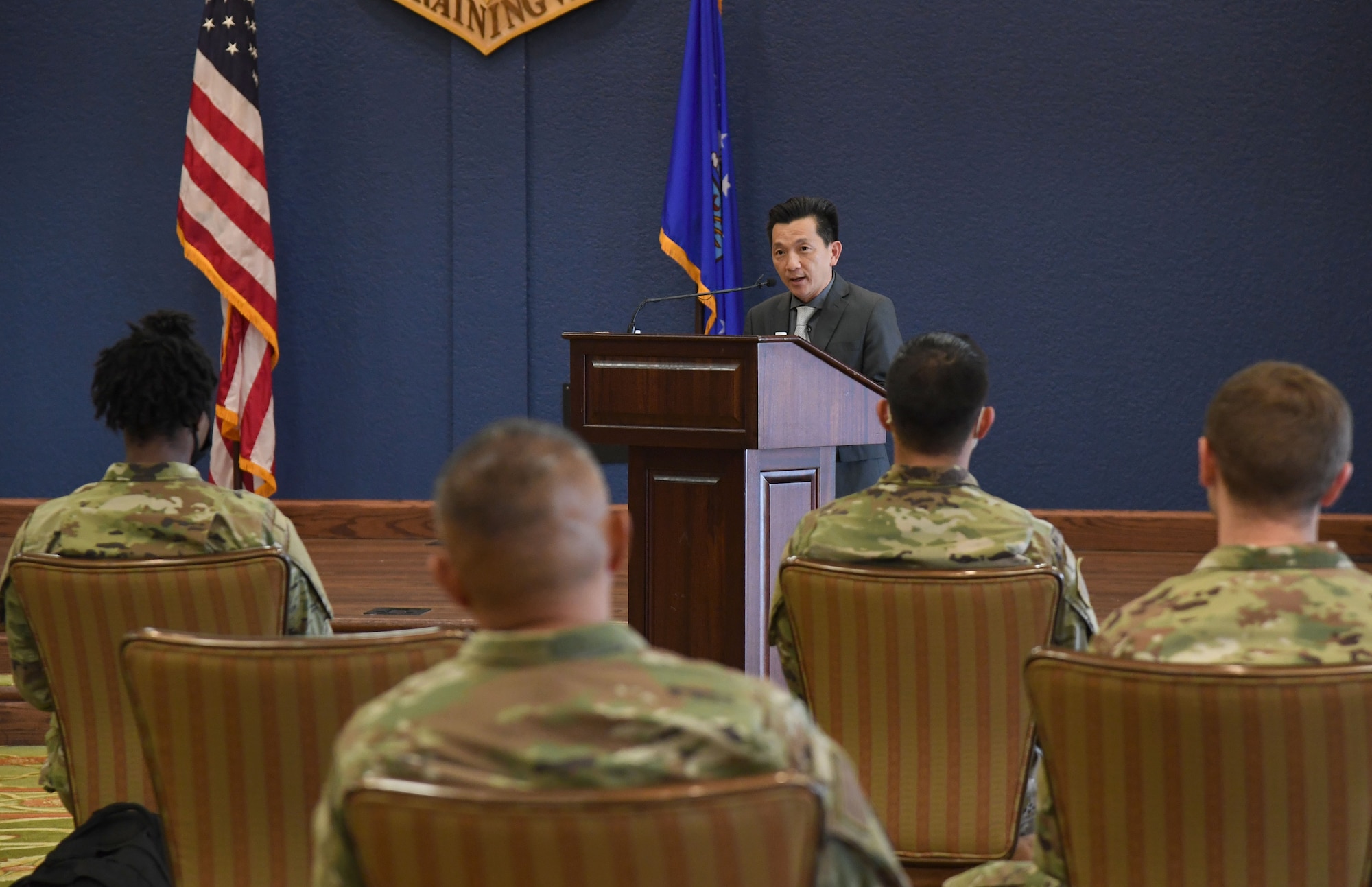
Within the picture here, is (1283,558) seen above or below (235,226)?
below

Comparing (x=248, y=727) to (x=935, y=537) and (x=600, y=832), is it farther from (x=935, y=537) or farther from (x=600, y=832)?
(x=935, y=537)

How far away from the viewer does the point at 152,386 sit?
2572mm

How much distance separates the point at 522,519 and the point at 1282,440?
899mm

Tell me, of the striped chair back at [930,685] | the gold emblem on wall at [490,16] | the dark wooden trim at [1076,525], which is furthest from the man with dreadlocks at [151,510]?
the gold emblem on wall at [490,16]

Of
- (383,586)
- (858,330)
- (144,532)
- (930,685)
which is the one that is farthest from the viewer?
(383,586)

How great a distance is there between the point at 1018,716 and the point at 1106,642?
61 centimetres

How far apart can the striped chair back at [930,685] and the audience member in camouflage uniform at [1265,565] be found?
0.47 m

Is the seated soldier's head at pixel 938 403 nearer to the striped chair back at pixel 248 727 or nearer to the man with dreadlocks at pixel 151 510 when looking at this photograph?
the striped chair back at pixel 248 727

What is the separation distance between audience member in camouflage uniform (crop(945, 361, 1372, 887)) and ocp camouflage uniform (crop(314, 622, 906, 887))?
577mm

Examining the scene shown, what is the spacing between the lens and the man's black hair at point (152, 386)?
2.56 m

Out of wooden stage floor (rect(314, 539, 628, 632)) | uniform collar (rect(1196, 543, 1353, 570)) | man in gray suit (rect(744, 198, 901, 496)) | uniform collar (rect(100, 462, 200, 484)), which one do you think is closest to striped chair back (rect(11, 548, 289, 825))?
uniform collar (rect(100, 462, 200, 484))

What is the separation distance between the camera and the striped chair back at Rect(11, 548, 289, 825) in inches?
89.8

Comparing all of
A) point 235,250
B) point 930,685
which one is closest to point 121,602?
point 930,685

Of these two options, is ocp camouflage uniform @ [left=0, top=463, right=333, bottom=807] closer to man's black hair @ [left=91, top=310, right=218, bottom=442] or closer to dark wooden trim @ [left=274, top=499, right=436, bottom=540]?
man's black hair @ [left=91, top=310, right=218, bottom=442]
